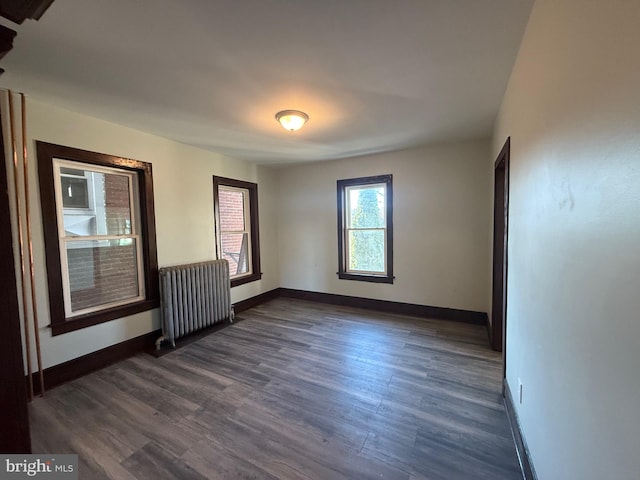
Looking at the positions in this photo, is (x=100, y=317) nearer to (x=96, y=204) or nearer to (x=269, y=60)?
(x=96, y=204)

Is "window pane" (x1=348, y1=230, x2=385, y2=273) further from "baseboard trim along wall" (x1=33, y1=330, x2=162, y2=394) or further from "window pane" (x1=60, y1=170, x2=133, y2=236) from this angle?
"window pane" (x1=60, y1=170, x2=133, y2=236)

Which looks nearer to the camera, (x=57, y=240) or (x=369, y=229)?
(x=57, y=240)

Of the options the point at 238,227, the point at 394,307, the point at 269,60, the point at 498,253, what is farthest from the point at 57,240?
the point at 498,253

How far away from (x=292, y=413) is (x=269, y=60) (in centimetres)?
245

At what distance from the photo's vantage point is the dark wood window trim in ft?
7.49

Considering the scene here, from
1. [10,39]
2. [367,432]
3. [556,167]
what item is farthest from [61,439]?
[556,167]

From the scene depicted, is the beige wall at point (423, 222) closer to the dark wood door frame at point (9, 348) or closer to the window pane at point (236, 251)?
the window pane at point (236, 251)

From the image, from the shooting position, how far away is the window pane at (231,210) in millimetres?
4116

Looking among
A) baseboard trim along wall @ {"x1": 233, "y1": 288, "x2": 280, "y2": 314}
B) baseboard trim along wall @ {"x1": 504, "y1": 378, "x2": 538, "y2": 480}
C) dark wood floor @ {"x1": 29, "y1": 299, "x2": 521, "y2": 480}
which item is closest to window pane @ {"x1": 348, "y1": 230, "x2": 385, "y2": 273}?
dark wood floor @ {"x1": 29, "y1": 299, "x2": 521, "y2": 480}

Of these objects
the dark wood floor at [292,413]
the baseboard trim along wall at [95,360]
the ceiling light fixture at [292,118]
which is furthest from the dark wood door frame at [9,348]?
the ceiling light fixture at [292,118]

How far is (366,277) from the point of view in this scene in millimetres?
4270

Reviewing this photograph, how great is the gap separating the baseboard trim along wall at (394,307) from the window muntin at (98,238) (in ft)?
8.44

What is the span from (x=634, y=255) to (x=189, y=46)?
6.93ft

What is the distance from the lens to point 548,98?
1.16 m
